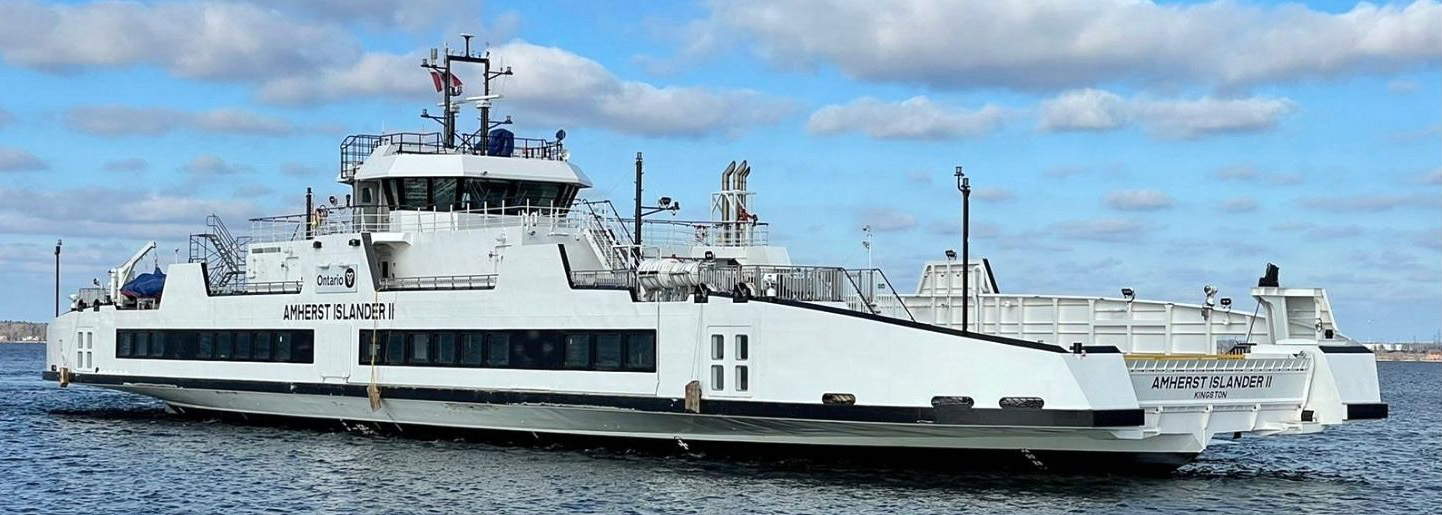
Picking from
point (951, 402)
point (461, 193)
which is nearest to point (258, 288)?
point (461, 193)

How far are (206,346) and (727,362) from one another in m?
14.4

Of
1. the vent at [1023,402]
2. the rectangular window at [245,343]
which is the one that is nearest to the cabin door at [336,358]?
the rectangular window at [245,343]

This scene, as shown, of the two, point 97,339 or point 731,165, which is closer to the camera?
point 731,165

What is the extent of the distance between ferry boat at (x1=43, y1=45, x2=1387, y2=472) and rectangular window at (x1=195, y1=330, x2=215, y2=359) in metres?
0.07

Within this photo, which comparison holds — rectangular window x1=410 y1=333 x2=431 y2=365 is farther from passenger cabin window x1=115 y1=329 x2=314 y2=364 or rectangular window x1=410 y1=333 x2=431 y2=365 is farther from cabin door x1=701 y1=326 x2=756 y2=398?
cabin door x1=701 y1=326 x2=756 y2=398

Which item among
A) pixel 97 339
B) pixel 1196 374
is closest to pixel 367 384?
pixel 97 339

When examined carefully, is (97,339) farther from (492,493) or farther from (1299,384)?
(1299,384)

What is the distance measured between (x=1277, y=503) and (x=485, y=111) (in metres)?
18.3

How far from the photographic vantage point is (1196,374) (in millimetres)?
A: 22812

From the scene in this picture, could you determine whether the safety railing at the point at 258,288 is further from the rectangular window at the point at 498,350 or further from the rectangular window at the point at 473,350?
the rectangular window at the point at 498,350

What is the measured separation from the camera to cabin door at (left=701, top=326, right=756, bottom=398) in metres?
24.0

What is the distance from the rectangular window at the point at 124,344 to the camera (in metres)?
35.3

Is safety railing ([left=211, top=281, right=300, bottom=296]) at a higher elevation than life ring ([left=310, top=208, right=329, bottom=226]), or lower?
lower

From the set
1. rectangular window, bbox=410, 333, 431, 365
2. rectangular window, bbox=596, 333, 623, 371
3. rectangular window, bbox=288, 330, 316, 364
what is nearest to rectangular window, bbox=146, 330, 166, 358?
rectangular window, bbox=288, 330, 316, 364
